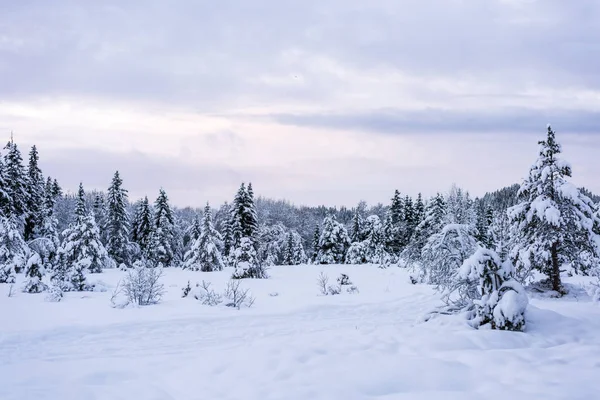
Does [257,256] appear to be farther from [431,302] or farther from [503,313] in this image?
[503,313]

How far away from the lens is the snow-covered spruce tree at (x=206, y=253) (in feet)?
114

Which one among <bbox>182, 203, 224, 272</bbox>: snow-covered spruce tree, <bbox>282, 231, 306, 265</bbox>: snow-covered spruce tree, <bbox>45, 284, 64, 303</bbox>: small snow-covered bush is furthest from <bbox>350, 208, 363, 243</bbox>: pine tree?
<bbox>45, 284, 64, 303</bbox>: small snow-covered bush

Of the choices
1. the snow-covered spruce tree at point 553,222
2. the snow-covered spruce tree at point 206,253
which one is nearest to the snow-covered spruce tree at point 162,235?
the snow-covered spruce tree at point 206,253

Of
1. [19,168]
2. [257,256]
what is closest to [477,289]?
[257,256]

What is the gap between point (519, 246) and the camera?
61.0ft

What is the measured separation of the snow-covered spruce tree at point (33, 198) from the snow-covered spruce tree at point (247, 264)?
18.9 metres

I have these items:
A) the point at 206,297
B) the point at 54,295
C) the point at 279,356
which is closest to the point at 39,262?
the point at 54,295

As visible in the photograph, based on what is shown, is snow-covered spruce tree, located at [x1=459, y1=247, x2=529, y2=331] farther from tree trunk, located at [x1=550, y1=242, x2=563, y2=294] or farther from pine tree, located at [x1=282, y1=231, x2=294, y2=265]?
pine tree, located at [x1=282, y1=231, x2=294, y2=265]

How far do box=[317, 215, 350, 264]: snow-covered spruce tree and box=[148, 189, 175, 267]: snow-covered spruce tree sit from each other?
18.3 meters

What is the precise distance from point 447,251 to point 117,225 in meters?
39.0

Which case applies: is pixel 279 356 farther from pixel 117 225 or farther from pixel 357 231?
pixel 357 231

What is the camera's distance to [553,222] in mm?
16812

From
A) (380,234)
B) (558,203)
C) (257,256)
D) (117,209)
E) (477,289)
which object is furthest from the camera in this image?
(380,234)

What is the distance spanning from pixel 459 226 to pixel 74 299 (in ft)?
44.1
